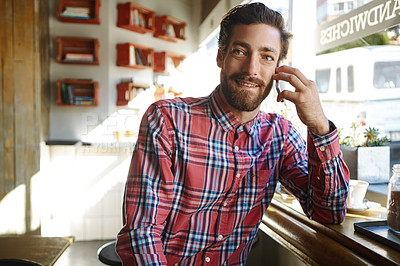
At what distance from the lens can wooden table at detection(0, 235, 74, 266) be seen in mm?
1479

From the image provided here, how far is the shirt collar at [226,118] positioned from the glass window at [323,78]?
1.23 meters

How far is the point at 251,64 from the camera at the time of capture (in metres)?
1.31

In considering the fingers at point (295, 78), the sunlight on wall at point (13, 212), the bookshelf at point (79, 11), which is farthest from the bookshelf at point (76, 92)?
the fingers at point (295, 78)

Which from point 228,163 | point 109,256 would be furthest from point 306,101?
point 109,256

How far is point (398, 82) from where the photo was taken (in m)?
1.75

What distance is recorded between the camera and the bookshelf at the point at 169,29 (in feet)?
17.5

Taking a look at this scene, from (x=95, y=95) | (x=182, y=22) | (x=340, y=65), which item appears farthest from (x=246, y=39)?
(x=182, y=22)

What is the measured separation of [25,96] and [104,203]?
1567mm

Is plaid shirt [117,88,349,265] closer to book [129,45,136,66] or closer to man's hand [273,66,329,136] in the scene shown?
man's hand [273,66,329,136]

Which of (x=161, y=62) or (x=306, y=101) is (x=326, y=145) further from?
(x=161, y=62)

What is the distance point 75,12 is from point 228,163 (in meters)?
4.00

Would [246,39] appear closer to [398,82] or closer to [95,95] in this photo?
[398,82]

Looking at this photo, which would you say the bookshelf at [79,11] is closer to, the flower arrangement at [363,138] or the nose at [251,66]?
the flower arrangement at [363,138]

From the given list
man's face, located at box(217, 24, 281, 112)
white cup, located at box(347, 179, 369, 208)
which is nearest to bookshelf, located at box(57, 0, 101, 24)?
man's face, located at box(217, 24, 281, 112)
